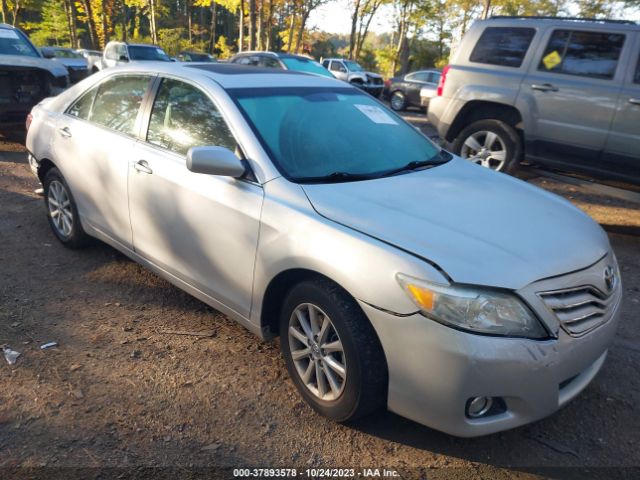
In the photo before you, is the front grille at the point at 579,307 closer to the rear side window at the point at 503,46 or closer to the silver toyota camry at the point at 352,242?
the silver toyota camry at the point at 352,242

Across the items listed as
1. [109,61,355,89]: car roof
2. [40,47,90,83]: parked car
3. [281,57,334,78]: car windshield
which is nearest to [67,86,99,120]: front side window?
[109,61,355,89]: car roof

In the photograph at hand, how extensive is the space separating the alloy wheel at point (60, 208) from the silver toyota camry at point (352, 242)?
507mm

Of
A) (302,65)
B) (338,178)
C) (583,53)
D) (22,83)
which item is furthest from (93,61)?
(338,178)

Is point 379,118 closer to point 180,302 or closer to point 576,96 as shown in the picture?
point 180,302

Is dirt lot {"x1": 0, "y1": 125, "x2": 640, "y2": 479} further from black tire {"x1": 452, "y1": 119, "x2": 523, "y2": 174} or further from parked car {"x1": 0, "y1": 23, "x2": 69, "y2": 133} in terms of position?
parked car {"x1": 0, "y1": 23, "x2": 69, "y2": 133}

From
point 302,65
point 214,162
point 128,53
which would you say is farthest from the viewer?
point 128,53

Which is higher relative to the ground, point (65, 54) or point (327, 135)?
point (327, 135)

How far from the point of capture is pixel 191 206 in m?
3.12

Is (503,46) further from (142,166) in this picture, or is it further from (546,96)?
(142,166)

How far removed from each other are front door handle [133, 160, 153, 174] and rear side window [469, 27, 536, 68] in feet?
15.4

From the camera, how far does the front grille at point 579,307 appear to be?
88.7 inches

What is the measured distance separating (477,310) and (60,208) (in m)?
3.86

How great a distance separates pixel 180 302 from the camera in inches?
152

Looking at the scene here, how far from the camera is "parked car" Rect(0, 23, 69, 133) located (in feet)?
26.5
